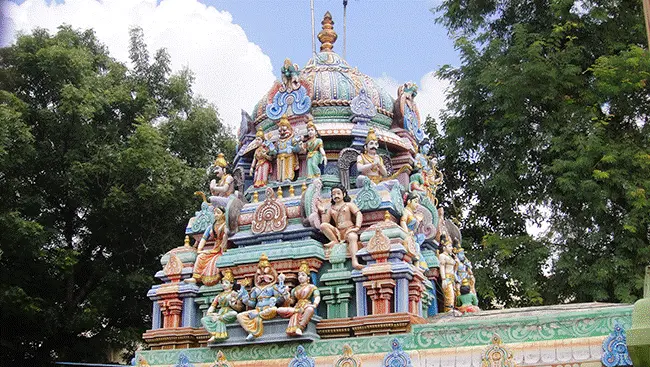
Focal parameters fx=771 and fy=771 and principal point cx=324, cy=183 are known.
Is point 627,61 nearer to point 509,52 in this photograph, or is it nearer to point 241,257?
point 509,52

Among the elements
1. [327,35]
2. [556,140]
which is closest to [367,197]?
[327,35]

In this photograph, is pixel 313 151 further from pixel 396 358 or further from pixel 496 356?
pixel 496 356

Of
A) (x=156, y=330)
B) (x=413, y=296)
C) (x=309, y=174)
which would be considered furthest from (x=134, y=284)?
(x=413, y=296)

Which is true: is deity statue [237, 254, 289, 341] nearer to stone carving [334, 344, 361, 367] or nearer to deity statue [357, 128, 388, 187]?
stone carving [334, 344, 361, 367]

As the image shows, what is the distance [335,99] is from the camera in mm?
13156

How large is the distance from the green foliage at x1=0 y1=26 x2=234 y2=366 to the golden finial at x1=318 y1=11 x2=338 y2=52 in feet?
18.9

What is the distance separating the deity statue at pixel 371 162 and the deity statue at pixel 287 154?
106 centimetres

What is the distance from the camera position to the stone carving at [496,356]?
877 centimetres

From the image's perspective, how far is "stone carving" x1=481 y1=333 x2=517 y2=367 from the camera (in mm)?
8773

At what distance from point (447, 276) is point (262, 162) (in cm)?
345

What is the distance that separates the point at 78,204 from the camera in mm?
18562

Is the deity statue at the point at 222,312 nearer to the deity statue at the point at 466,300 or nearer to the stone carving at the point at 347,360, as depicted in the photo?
the stone carving at the point at 347,360

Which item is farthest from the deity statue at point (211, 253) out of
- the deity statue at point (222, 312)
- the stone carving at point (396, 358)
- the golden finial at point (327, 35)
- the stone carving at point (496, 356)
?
the stone carving at point (496, 356)

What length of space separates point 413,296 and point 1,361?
11.5 metres
